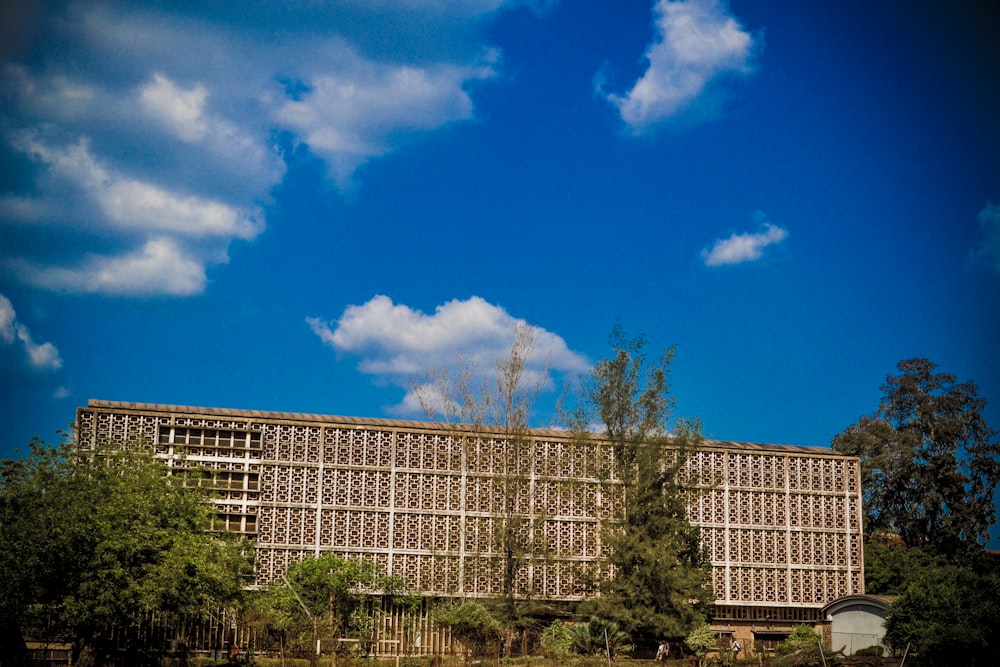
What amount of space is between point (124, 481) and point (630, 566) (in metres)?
15.7

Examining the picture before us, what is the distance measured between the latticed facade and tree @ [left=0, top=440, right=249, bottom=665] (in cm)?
418

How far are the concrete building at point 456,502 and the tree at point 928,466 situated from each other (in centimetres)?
1562

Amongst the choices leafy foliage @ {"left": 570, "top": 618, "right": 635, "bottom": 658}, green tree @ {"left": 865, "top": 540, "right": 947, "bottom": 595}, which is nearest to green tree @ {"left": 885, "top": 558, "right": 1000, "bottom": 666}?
green tree @ {"left": 865, "top": 540, "right": 947, "bottom": 595}

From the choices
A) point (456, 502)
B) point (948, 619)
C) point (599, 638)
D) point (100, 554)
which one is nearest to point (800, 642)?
point (948, 619)

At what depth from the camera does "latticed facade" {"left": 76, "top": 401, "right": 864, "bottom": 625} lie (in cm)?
3528

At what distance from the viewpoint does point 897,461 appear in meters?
55.3

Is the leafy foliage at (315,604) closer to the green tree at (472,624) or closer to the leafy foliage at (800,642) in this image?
the green tree at (472,624)

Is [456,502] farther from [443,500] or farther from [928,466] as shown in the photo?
[928,466]

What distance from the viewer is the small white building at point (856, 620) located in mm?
38094

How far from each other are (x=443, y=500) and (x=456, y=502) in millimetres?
467

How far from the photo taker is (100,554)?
26.6 metres

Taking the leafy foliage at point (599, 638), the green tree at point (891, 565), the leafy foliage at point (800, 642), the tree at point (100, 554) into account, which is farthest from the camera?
the green tree at point (891, 565)

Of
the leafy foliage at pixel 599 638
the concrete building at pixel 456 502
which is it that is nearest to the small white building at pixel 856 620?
the concrete building at pixel 456 502

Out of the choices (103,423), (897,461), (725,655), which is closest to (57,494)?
(103,423)
